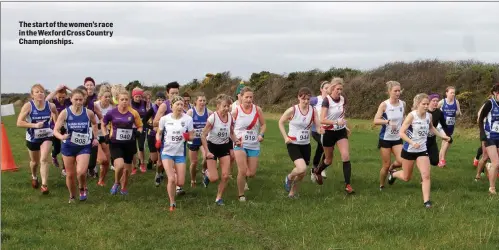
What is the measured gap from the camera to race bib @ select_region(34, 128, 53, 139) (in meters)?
10.2

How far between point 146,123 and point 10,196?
121 inches

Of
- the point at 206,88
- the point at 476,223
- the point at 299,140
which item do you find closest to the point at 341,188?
the point at 299,140

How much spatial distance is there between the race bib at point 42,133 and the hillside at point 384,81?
4.65 m

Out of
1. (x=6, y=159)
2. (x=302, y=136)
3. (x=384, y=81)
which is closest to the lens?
(x=302, y=136)

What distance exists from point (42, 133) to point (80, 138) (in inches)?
58.7

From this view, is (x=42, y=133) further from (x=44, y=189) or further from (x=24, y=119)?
(x=44, y=189)

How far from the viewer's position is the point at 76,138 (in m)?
9.16

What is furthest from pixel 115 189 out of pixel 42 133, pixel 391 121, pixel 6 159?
pixel 391 121

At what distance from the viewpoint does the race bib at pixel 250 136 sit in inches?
370

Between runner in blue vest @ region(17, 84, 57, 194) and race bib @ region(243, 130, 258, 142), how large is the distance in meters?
3.82

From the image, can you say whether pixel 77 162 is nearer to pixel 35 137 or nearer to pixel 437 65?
pixel 35 137

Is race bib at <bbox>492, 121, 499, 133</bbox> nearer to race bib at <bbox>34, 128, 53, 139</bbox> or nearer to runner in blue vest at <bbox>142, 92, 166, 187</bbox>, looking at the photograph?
runner in blue vest at <bbox>142, 92, 166, 187</bbox>

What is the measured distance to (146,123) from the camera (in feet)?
37.4

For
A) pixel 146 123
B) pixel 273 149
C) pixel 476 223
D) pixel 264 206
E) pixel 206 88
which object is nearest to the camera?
pixel 476 223
